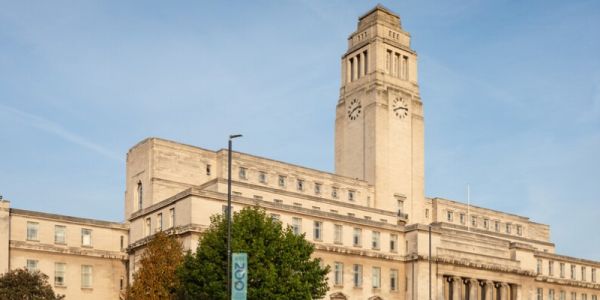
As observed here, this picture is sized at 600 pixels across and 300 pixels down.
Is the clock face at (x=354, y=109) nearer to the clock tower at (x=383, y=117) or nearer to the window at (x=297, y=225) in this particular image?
the clock tower at (x=383, y=117)

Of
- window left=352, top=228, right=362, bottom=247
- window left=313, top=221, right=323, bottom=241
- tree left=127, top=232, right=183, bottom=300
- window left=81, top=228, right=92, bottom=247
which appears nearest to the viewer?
tree left=127, top=232, right=183, bottom=300

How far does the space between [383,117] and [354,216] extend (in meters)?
17.0

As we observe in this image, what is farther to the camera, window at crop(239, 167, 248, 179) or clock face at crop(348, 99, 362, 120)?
clock face at crop(348, 99, 362, 120)

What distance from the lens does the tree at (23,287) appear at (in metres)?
74.5

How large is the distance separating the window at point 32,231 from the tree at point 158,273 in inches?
855

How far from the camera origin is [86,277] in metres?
92.6

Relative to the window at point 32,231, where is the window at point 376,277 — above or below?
below

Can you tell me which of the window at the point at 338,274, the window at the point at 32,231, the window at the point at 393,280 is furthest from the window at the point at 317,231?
the window at the point at 32,231

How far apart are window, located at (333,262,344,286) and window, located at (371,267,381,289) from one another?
4.90m

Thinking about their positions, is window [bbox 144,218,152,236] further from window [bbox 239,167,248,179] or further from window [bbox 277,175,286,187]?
window [bbox 277,175,286,187]

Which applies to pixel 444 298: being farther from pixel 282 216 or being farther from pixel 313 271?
pixel 313 271

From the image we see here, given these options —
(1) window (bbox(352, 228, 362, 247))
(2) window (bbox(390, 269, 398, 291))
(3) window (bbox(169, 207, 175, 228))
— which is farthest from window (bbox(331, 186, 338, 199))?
(3) window (bbox(169, 207, 175, 228))

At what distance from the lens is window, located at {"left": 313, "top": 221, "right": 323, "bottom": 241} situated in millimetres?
91312

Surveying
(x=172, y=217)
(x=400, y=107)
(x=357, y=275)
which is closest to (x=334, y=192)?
(x=357, y=275)
